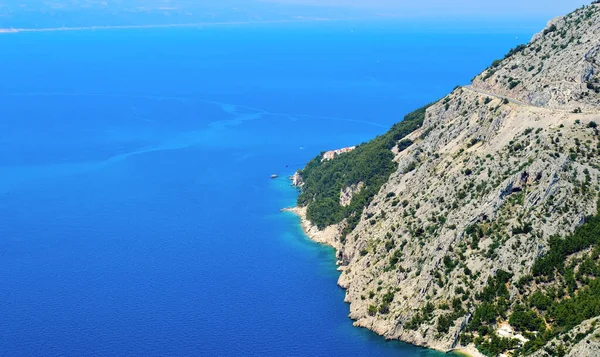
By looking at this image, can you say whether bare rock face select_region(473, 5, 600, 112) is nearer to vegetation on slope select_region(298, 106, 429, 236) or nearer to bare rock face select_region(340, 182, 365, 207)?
vegetation on slope select_region(298, 106, 429, 236)

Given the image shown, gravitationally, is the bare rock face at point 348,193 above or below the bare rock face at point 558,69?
below

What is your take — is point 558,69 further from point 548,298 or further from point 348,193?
point 548,298

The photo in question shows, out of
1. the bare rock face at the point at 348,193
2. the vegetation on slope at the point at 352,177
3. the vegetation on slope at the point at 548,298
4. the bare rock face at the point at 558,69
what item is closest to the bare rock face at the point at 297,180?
the vegetation on slope at the point at 352,177

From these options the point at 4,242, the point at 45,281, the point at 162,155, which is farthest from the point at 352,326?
the point at 162,155

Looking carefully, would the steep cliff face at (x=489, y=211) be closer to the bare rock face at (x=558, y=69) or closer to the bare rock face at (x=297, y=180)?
the bare rock face at (x=558, y=69)

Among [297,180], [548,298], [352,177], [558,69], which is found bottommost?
[297,180]

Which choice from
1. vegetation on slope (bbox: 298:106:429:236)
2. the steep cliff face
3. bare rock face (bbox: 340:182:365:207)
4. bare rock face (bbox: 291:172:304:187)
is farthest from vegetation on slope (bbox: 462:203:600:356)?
bare rock face (bbox: 291:172:304:187)

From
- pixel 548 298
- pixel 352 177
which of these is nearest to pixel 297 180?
pixel 352 177
